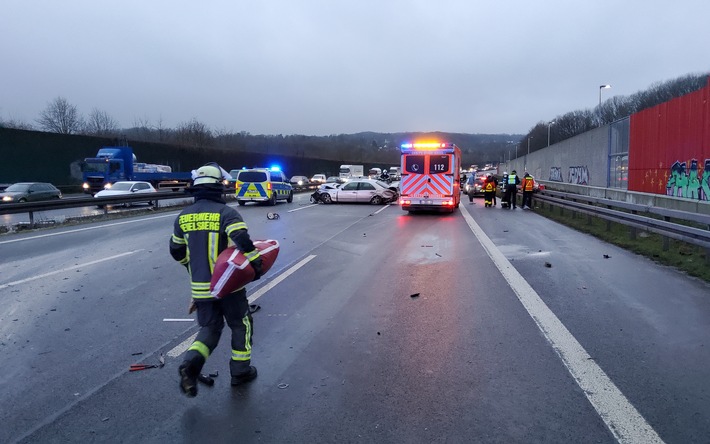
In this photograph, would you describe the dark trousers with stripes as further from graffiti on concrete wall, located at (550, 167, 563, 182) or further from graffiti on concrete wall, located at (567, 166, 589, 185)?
graffiti on concrete wall, located at (550, 167, 563, 182)

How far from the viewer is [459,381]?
4453mm

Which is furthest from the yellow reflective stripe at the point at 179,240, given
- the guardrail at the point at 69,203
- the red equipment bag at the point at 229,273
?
the guardrail at the point at 69,203

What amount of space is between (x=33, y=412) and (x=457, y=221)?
16398 millimetres

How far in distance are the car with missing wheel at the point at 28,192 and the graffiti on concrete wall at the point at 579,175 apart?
1286 inches

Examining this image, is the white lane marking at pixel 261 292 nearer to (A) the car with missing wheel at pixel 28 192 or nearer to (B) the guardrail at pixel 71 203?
A: (B) the guardrail at pixel 71 203

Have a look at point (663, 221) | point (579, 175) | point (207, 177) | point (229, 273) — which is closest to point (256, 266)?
point (229, 273)

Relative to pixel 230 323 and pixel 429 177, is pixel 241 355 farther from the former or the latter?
pixel 429 177

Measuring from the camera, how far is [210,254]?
4.28m

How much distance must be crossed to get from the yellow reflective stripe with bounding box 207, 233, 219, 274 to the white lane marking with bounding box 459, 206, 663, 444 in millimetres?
3152

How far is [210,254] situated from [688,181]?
18.8 meters

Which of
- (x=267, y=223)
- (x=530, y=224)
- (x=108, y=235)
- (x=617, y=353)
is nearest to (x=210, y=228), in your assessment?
(x=617, y=353)

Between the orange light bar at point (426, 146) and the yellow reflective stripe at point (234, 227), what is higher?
the orange light bar at point (426, 146)

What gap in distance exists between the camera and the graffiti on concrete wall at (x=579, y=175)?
115 ft

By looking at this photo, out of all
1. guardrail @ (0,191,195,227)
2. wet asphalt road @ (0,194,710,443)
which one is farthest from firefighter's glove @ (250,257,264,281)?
guardrail @ (0,191,195,227)
